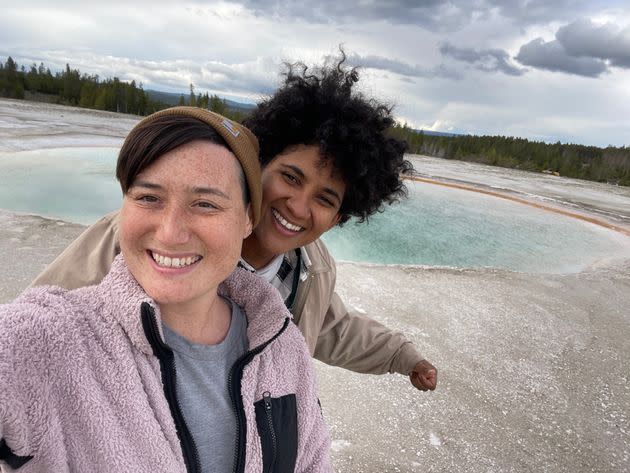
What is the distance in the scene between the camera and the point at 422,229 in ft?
33.5

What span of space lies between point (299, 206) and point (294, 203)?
2cm

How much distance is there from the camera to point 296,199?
1761 millimetres

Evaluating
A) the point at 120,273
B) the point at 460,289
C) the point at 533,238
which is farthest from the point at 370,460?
the point at 533,238

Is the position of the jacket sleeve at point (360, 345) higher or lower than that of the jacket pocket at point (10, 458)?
lower

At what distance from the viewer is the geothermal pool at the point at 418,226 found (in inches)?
313

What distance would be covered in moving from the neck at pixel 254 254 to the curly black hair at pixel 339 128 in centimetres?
38

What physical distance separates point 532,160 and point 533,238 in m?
39.8

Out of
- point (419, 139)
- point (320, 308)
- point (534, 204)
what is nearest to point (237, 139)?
point (320, 308)

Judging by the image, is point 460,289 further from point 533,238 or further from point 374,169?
point 533,238

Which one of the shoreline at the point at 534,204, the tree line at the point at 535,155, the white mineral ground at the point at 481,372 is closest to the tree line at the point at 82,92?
the tree line at the point at 535,155

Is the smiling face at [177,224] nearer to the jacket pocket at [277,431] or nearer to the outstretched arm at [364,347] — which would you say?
the jacket pocket at [277,431]

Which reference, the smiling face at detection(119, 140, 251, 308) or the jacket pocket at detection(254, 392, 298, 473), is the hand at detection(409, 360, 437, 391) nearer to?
the jacket pocket at detection(254, 392, 298, 473)

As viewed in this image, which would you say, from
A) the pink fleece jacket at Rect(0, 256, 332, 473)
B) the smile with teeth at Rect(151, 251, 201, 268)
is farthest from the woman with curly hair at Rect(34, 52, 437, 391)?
the pink fleece jacket at Rect(0, 256, 332, 473)

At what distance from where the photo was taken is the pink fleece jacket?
806 mm
